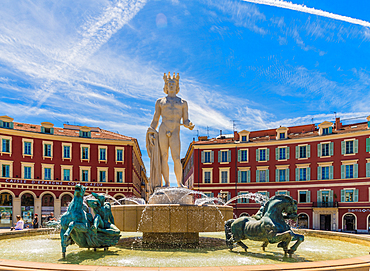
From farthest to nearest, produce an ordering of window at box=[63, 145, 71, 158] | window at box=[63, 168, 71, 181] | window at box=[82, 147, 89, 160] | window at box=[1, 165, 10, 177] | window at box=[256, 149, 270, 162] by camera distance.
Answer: window at box=[256, 149, 270, 162]
window at box=[82, 147, 89, 160]
window at box=[63, 145, 71, 158]
window at box=[63, 168, 71, 181]
window at box=[1, 165, 10, 177]

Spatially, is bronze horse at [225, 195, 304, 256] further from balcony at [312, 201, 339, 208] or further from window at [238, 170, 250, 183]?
window at [238, 170, 250, 183]

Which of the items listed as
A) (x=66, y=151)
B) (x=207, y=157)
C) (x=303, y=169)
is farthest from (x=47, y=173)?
(x=303, y=169)

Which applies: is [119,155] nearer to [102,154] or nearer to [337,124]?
[102,154]

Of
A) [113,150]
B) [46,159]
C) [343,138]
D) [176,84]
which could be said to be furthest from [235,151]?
[176,84]


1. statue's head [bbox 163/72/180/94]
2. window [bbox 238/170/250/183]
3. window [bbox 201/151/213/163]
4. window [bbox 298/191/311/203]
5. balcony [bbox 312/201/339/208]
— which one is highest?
statue's head [bbox 163/72/180/94]

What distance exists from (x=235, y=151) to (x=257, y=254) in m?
39.6

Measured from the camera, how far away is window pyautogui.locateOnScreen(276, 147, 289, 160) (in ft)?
147

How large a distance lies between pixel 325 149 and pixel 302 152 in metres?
2.83

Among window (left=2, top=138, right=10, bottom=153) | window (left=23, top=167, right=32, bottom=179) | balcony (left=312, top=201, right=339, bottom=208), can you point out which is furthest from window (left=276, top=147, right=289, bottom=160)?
window (left=2, top=138, right=10, bottom=153)

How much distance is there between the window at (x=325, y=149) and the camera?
41.6 m

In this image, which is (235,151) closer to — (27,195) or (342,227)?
(342,227)

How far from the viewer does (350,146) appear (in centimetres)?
4028

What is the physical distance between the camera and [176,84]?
13320mm

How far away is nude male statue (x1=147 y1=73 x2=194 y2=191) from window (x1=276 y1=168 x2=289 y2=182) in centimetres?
3417
